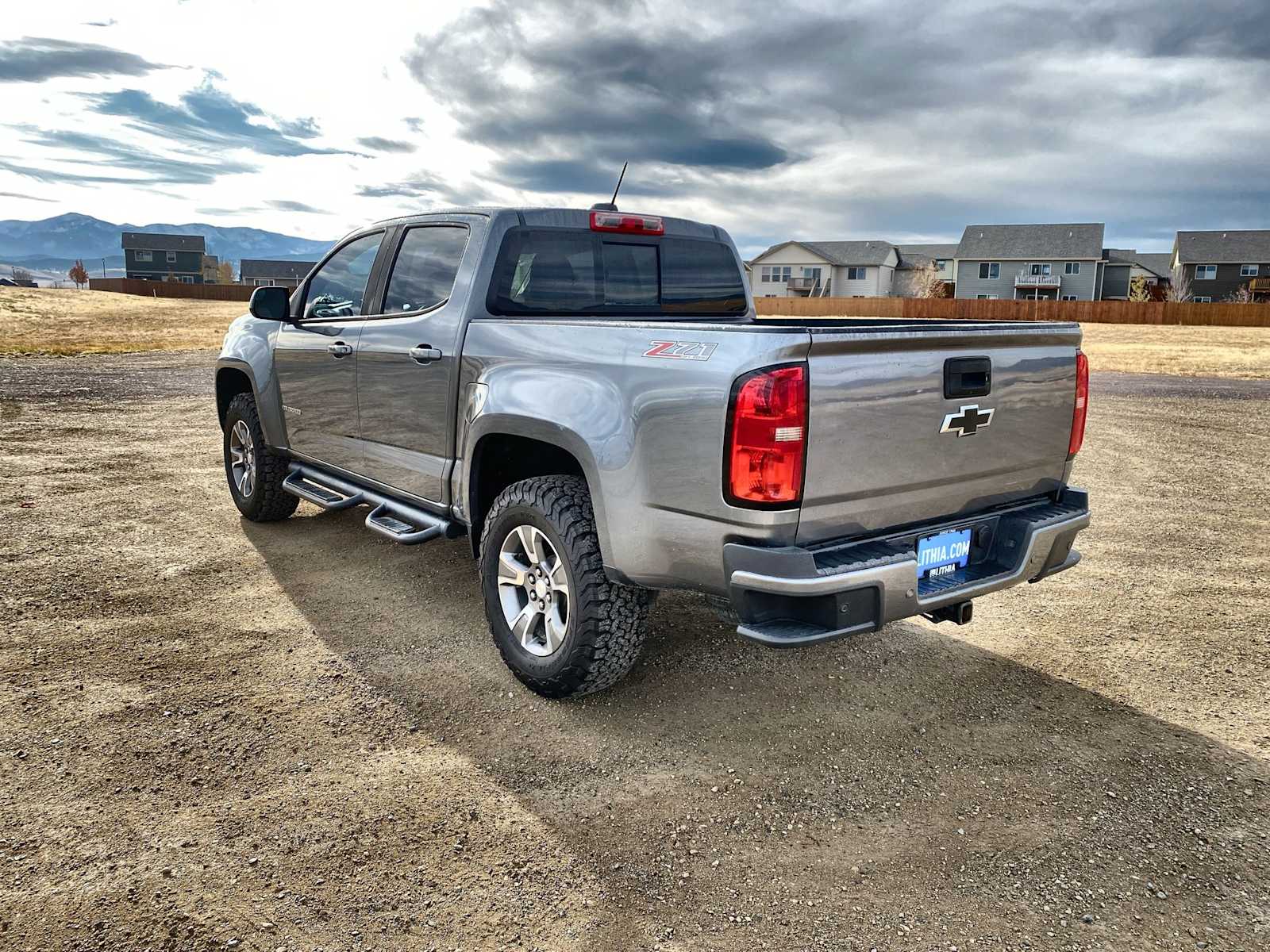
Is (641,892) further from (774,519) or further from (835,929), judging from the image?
(774,519)

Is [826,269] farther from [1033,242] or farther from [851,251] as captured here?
[1033,242]

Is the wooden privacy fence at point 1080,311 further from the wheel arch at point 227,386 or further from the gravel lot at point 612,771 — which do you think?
the gravel lot at point 612,771

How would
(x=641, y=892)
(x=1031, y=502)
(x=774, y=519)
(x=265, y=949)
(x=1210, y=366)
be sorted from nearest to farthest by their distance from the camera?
(x=265, y=949), (x=641, y=892), (x=774, y=519), (x=1031, y=502), (x=1210, y=366)

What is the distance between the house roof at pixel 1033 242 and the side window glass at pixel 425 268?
66.6 meters

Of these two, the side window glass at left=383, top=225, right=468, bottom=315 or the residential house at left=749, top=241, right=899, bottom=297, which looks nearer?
the side window glass at left=383, top=225, right=468, bottom=315

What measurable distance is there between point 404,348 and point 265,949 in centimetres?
286

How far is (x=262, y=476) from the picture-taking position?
6.25m

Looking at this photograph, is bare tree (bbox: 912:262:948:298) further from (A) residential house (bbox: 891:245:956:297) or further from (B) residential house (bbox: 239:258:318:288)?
(B) residential house (bbox: 239:258:318:288)

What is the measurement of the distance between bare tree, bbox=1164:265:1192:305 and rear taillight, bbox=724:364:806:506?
7166 centimetres

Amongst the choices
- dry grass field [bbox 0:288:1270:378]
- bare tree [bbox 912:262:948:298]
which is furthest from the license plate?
bare tree [bbox 912:262:948:298]

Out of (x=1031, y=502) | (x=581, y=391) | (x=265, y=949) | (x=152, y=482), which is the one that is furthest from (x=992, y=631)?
(x=152, y=482)

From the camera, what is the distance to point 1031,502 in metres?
3.83

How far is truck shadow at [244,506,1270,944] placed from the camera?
2.72m

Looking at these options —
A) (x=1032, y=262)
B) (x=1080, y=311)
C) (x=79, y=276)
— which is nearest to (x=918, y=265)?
(x=1032, y=262)
